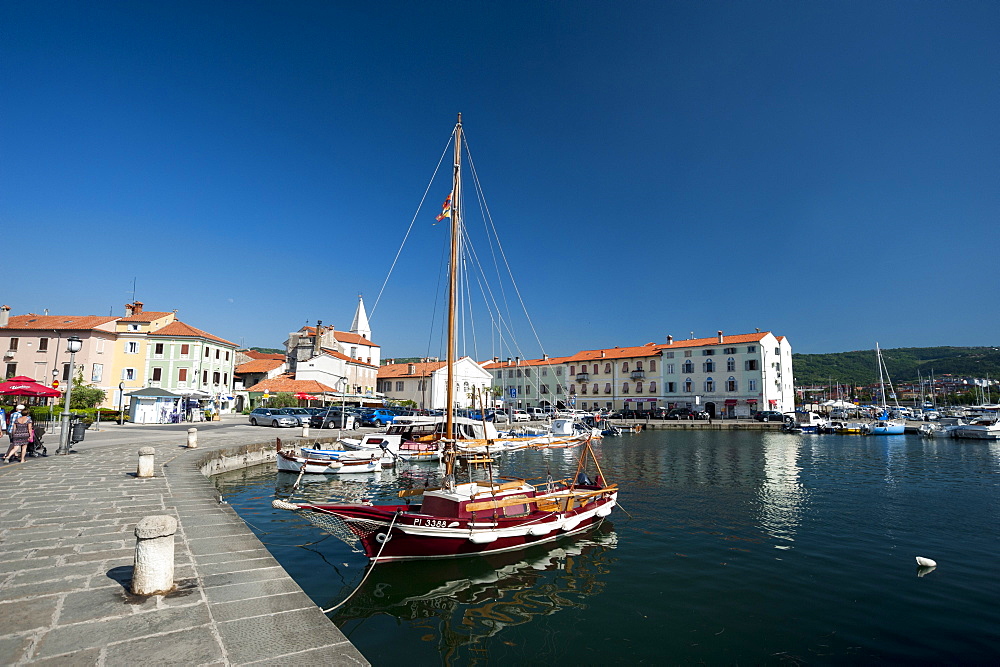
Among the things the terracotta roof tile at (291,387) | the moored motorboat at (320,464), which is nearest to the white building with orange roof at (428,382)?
the terracotta roof tile at (291,387)

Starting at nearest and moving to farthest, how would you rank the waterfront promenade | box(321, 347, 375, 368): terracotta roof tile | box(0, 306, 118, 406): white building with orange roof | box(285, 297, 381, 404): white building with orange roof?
the waterfront promenade
box(0, 306, 118, 406): white building with orange roof
box(285, 297, 381, 404): white building with orange roof
box(321, 347, 375, 368): terracotta roof tile

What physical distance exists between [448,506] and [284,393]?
53.1m

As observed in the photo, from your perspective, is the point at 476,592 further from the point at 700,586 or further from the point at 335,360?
the point at 335,360

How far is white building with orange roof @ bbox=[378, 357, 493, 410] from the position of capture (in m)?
72.9

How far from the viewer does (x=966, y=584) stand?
451 inches

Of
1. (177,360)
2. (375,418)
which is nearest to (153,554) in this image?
(375,418)

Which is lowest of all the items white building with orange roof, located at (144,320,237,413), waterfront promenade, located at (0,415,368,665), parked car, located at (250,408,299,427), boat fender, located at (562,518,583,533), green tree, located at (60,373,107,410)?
boat fender, located at (562,518,583,533)

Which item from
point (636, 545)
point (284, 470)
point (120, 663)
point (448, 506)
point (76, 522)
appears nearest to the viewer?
point (120, 663)

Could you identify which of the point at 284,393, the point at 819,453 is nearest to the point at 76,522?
the point at 819,453

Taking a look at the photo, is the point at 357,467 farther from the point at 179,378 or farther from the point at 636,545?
the point at 179,378

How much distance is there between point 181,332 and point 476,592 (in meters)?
60.4

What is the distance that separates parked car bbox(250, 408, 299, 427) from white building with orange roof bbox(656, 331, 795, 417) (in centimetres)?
5877

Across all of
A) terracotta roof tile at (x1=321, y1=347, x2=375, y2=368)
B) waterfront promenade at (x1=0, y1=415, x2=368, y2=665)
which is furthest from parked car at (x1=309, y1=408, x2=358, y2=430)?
waterfront promenade at (x1=0, y1=415, x2=368, y2=665)

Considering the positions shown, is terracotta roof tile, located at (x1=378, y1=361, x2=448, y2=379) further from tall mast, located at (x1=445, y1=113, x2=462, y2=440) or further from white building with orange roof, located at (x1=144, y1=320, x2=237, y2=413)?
tall mast, located at (x1=445, y1=113, x2=462, y2=440)
